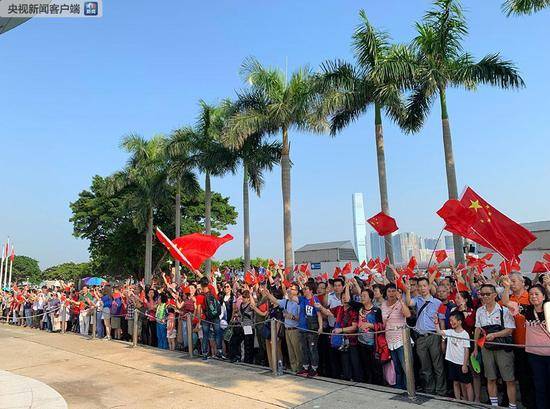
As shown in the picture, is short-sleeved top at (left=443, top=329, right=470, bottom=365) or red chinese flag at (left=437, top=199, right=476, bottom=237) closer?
short-sleeved top at (left=443, top=329, right=470, bottom=365)

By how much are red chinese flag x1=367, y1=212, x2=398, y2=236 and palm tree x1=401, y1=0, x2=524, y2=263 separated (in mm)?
5423

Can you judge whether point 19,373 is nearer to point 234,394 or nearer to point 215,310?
point 215,310

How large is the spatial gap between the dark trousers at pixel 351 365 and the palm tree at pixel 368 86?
34.6ft

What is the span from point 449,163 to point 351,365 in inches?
459

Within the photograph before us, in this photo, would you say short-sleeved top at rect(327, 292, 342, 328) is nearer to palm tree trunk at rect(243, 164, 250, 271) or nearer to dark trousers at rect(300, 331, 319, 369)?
dark trousers at rect(300, 331, 319, 369)

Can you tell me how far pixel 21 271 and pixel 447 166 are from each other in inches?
4025

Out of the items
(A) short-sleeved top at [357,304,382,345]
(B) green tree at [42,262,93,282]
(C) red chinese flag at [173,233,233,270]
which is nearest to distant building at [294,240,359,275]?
(C) red chinese flag at [173,233,233,270]

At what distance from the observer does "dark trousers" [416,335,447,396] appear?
6883mm

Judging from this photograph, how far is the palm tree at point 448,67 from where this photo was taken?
16938mm

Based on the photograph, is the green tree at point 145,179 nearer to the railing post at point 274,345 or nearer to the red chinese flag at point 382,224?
the red chinese flag at point 382,224

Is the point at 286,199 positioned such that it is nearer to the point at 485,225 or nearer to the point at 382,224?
the point at 382,224

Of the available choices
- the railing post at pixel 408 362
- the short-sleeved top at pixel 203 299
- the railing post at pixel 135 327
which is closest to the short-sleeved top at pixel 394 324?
the railing post at pixel 408 362

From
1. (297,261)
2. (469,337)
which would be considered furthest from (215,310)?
(297,261)

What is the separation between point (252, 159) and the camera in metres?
24.2
